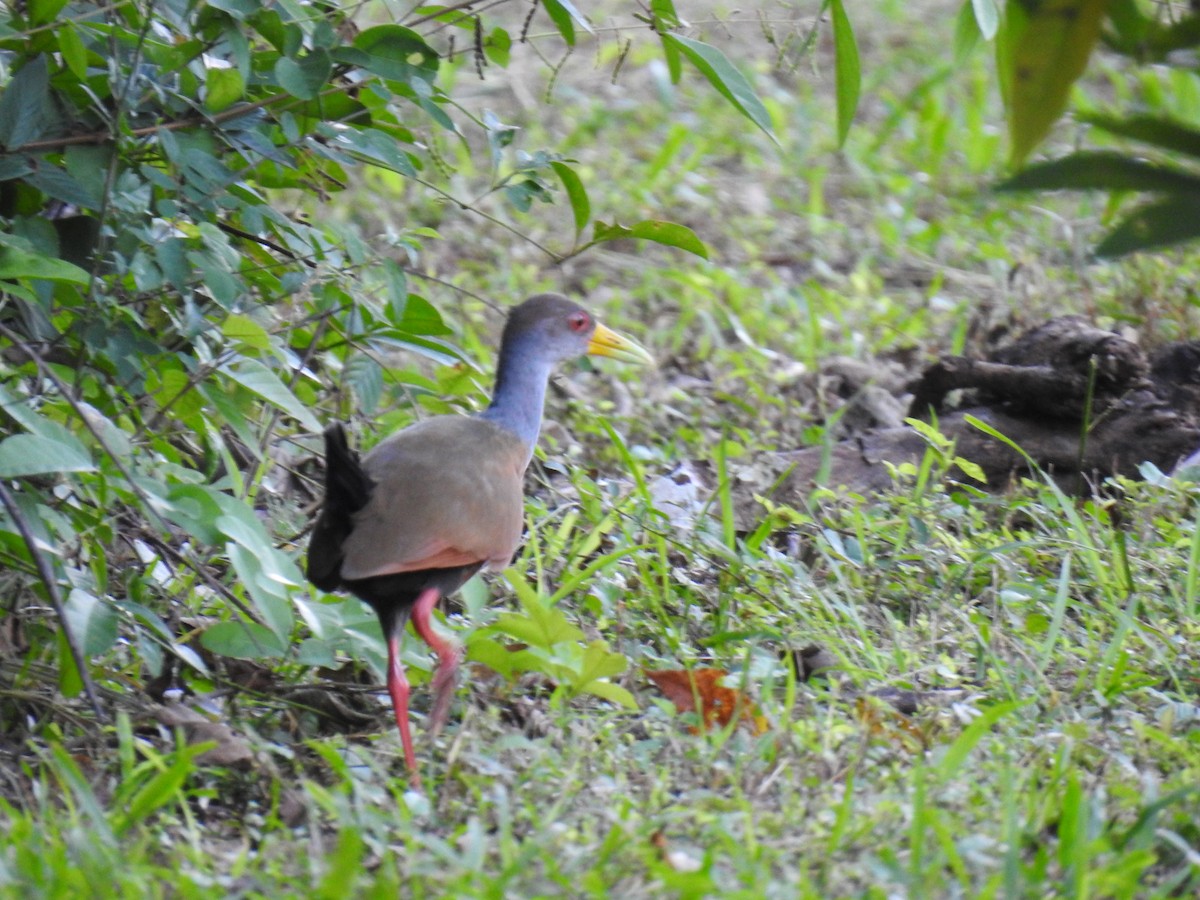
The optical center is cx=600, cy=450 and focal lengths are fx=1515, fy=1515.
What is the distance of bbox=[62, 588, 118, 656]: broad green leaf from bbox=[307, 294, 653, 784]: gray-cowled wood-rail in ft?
1.57

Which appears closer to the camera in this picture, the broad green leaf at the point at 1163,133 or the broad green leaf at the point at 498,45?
the broad green leaf at the point at 1163,133

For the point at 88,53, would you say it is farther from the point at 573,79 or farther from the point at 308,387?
the point at 573,79

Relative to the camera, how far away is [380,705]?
10.8 feet

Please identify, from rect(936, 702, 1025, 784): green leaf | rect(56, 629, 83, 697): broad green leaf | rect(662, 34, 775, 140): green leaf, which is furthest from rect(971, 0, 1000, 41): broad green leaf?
rect(56, 629, 83, 697): broad green leaf

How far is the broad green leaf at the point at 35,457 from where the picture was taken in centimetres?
243

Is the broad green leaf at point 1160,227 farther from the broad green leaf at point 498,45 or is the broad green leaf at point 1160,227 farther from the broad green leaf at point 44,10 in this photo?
the broad green leaf at point 44,10

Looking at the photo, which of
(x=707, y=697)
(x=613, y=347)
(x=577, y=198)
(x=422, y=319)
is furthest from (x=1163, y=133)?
(x=613, y=347)

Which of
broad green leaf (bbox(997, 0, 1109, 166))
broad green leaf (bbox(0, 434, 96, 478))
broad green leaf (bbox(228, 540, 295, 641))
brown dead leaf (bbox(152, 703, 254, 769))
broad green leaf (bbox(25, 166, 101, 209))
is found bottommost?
brown dead leaf (bbox(152, 703, 254, 769))

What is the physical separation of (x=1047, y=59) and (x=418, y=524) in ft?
5.67

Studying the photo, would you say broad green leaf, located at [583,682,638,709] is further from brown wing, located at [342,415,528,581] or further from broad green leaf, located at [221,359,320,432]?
broad green leaf, located at [221,359,320,432]

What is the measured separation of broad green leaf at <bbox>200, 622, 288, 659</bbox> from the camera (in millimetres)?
2900

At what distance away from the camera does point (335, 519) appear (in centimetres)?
312

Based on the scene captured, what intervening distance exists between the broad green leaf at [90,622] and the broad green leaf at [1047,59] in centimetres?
178

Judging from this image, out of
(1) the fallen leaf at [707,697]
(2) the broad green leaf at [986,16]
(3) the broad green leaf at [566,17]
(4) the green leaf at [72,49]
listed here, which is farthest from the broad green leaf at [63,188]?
(2) the broad green leaf at [986,16]
